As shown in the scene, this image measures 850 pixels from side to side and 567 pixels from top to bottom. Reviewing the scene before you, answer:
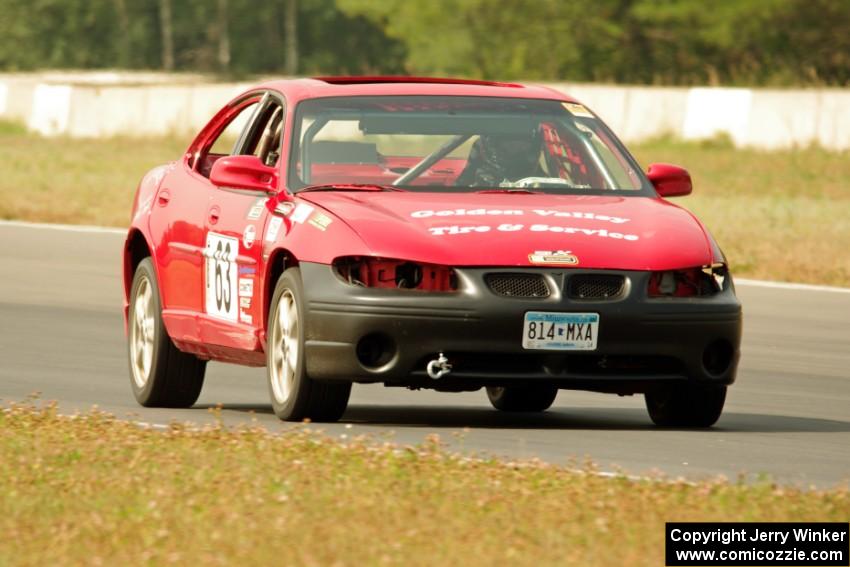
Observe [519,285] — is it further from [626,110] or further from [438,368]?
[626,110]

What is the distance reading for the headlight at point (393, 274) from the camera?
8.95m

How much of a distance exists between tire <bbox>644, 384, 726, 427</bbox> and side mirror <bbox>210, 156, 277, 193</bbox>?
1.94 meters

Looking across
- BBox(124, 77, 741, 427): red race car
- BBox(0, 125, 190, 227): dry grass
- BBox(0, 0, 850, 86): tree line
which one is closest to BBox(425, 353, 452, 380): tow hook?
BBox(124, 77, 741, 427): red race car

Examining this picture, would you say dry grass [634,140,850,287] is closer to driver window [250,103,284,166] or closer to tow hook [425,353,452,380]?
driver window [250,103,284,166]

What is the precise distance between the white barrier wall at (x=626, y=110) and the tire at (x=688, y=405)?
78.0 feet

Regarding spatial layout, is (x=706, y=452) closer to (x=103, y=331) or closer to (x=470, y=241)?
(x=470, y=241)

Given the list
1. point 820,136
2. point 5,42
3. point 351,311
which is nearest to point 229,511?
point 351,311

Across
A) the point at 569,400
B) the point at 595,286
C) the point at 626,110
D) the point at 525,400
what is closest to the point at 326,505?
the point at 595,286

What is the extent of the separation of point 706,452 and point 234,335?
2.35 metres

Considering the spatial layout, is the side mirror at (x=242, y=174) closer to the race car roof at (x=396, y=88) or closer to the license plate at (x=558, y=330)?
the race car roof at (x=396, y=88)

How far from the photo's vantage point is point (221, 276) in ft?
33.4

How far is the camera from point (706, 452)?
29.1ft

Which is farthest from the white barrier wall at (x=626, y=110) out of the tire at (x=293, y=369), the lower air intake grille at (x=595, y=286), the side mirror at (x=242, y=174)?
the lower air intake grille at (x=595, y=286)

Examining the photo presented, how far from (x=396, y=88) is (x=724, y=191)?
19.9m
